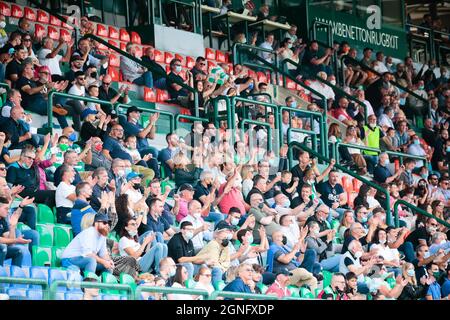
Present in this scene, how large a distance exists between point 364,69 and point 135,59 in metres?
5.72

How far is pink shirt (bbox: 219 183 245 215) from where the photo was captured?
1135 centimetres

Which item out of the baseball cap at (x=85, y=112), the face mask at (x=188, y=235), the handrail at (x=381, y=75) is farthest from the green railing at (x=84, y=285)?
the handrail at (x=381, y=75)

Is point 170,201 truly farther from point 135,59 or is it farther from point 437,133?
point 437,133

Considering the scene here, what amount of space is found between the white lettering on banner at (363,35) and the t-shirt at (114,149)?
8.27 metres

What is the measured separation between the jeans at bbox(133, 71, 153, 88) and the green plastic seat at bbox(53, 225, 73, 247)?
4.06m

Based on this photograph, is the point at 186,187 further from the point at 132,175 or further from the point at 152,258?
the point at 152,258

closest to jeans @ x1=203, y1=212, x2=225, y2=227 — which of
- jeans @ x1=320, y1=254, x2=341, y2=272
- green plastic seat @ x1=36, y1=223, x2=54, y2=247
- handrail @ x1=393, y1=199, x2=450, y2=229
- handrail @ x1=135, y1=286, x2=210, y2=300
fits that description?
jeans @ x1=320, y1=254, x2=341, y2=272

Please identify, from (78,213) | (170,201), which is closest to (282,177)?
(170,201)

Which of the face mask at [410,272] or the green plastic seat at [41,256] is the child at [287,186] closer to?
the face mask at [410,272]

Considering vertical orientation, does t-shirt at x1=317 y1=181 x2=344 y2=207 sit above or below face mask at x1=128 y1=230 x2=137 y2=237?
above

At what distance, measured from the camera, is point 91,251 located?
9.05 metres

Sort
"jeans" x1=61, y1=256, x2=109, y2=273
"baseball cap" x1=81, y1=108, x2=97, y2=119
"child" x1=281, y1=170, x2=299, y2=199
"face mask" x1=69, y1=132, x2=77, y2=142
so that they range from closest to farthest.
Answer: "jeans" x1=61, y1=256, x2=109, y2=273
"face mask" x1=69, y1=132, x2=77, y2=142
"baseball cap" x1=81, y1=108, x2=97, y2=119
"child" x1=281, y1=170, x2=299, y2=199

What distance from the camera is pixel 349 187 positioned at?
13.5 meters

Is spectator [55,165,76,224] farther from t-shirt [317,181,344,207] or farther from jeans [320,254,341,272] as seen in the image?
t-shirt [317,181,344,207]
